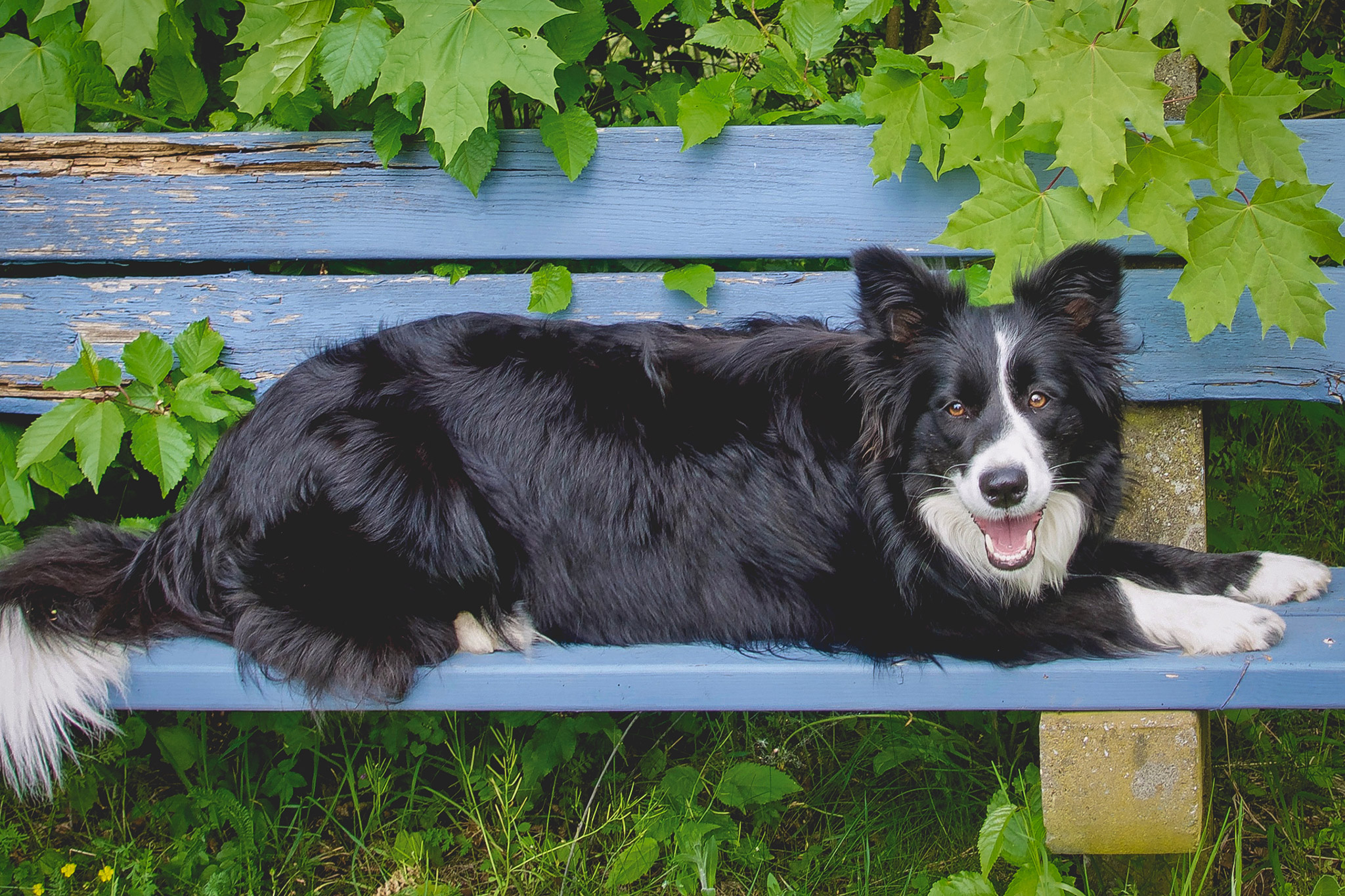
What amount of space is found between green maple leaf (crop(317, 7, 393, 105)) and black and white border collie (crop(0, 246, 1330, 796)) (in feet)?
1.73

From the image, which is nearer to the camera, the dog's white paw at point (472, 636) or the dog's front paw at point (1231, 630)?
the dog's front paw at point (1231, 630)

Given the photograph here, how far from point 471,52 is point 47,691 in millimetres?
1408

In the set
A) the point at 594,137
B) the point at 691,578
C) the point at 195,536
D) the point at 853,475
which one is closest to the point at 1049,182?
the point at 853,475

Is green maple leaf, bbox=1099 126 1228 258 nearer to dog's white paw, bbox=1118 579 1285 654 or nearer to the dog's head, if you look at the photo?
the dog's head

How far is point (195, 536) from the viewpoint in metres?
2.12

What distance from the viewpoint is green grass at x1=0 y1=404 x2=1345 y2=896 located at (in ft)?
7.54

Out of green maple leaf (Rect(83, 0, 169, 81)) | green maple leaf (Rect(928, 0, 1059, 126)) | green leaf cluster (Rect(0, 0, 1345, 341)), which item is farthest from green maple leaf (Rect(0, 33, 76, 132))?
green maple leaf (Rect(928, 0, 1059, 126))

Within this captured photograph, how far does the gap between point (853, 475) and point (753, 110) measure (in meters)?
1.12

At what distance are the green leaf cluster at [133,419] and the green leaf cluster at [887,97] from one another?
582 millimetres

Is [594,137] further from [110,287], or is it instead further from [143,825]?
[143,825]

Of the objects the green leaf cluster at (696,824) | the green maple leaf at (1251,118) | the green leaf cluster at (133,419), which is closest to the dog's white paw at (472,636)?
the green leaf cluster at (696,824)

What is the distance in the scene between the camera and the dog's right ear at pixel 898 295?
1.96 m

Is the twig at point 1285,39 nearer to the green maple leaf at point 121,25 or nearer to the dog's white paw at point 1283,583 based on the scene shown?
the dog's white paw at point 1283,583

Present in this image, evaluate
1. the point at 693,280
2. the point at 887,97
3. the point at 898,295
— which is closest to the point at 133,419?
the point at 693,280
